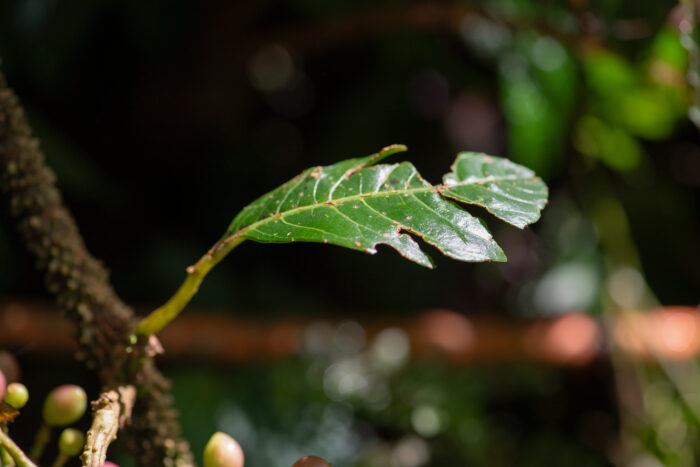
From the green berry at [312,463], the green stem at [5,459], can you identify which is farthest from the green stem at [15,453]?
the green berry at [312,463]

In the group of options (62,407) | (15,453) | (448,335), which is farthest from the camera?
(448,335)

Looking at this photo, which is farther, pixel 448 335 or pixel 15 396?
pixel 448 335

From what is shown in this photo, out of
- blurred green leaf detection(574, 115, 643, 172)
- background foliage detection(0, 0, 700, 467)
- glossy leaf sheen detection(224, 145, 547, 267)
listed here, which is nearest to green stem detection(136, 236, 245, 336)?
glossy leaf sheen detection(224, 145, 547, 267)

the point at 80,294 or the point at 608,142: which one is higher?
the point at 80,294

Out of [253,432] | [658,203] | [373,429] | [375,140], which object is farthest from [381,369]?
[658,203]

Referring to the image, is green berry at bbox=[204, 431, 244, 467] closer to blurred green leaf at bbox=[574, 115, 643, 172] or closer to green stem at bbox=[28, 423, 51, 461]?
green stem at bbox=[28, 423, 51, 461]

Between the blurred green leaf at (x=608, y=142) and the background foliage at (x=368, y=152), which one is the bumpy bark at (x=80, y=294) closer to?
the background foliage at (x=368, y=152)

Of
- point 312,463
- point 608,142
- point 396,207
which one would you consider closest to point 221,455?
point 312,463

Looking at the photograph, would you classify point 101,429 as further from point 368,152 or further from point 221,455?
point 368,152
